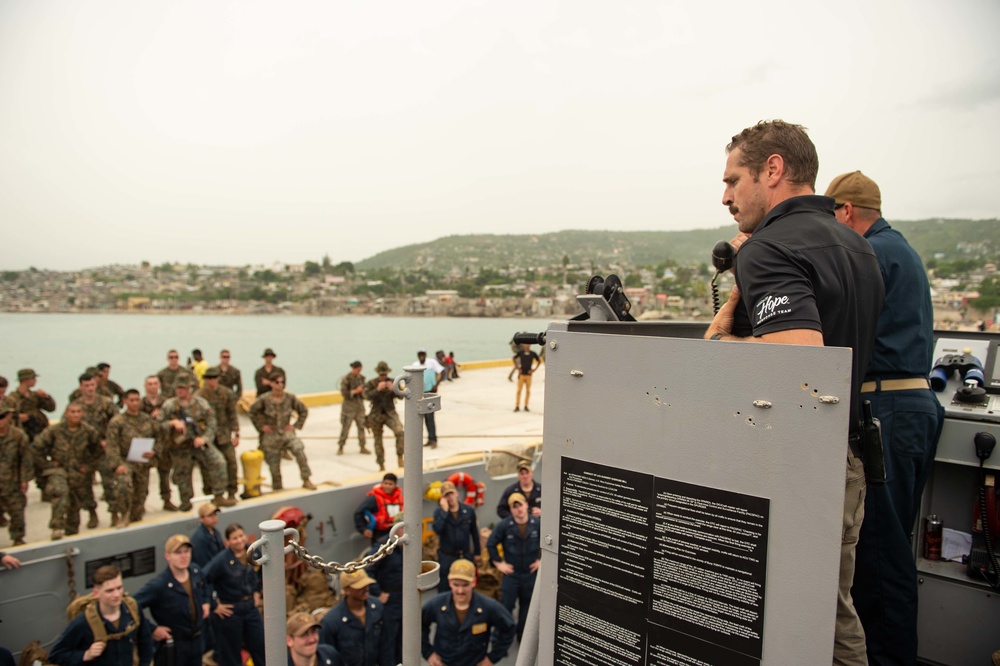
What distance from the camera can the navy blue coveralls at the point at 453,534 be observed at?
23.5 ft

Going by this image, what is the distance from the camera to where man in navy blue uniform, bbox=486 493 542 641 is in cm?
681

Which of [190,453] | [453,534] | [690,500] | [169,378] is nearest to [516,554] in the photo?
[453,534]

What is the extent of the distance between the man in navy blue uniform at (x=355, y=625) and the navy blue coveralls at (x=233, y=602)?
1.05m

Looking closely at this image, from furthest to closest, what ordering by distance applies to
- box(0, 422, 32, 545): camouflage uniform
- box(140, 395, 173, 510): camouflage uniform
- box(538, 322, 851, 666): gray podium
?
box(140, 395, 173, 510): camouflage uniform < box(0, 422, 32, 545): camouflage uniform < box(538, 322, 851, 666): gray podium

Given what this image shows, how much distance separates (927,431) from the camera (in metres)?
2.72

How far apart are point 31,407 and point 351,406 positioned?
4562 millimetres

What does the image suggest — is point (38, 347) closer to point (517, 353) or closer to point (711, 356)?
point (517, 353)

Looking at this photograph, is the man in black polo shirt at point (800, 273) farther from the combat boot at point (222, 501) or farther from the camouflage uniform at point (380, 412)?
the camouflage uniform at point (380, 412)

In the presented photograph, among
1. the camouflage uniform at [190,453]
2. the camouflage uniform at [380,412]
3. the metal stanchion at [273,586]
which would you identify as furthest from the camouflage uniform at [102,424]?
the metal stanchion at [273,586]

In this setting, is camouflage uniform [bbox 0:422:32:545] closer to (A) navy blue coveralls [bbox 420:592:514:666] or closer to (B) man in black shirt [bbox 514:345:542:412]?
(A) navy blue coveralls [bbox 420:592:514:666]

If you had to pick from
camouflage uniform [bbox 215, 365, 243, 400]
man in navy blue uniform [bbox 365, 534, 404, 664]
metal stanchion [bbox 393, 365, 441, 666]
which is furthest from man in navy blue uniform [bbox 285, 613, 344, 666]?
camouflage uniform [bbox 215, 365, 243, 400]

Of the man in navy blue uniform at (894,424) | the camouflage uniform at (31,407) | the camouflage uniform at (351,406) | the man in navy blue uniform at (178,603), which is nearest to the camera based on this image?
the man in navy blue uniform at (894,424)

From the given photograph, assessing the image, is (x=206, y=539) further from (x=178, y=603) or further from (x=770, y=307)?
(x=770, y=307)

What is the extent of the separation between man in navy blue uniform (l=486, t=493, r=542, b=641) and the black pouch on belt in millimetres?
5055
